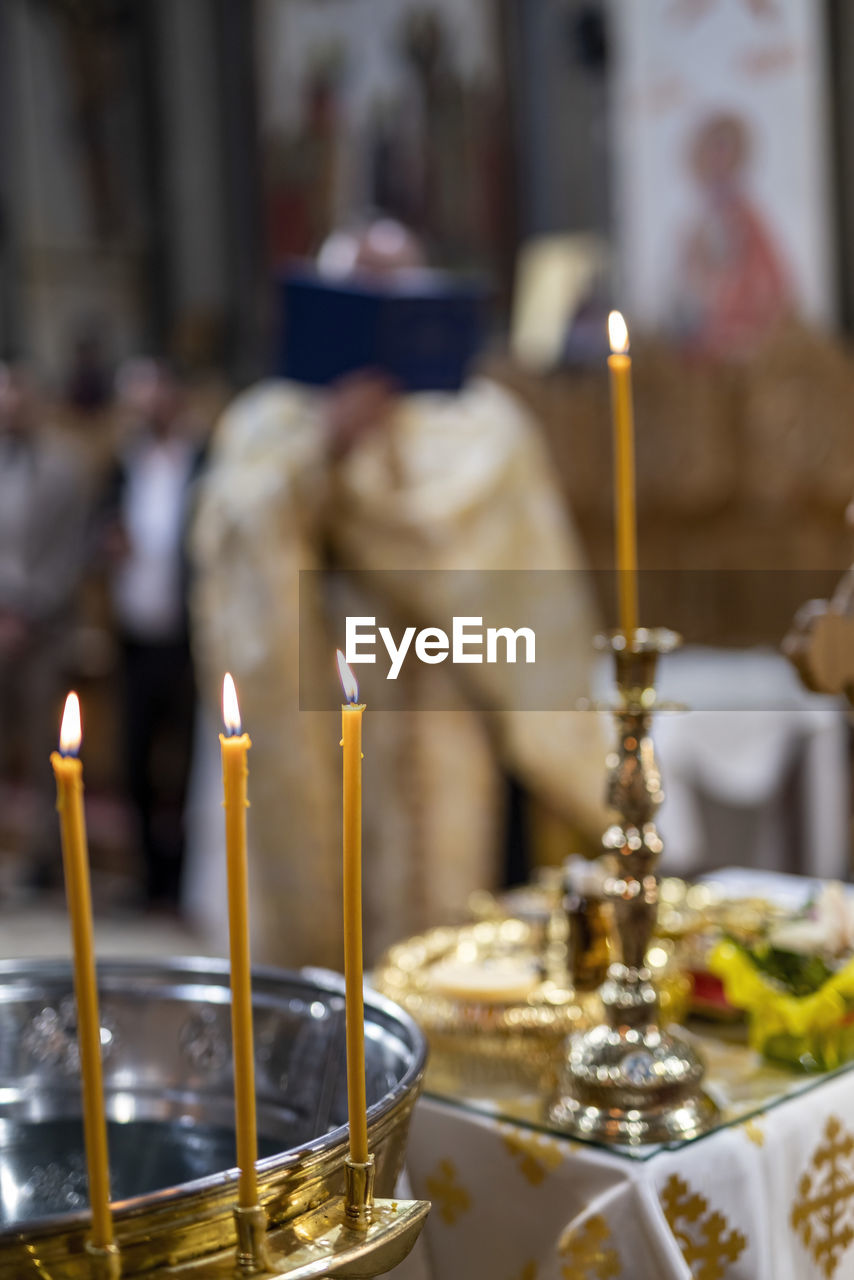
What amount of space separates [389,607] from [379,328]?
0.52 m

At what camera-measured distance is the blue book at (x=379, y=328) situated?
8.94 ft

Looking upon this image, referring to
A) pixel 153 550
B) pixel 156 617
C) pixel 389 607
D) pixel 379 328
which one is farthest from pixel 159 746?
pixel 379 328

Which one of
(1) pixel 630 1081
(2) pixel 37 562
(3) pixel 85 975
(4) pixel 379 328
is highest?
(4) pixel 379 328

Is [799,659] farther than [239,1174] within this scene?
Yes

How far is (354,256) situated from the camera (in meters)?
2.94

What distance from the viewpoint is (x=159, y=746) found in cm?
515

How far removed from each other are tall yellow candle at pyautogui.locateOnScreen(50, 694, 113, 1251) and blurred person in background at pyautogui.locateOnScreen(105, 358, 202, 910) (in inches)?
172

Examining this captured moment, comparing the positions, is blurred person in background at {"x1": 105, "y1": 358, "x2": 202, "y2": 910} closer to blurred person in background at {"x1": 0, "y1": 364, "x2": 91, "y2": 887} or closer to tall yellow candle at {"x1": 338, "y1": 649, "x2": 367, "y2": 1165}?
blurred person in background at {"x1": 0, "y1": 364, "x2": 91, "y2": 887}

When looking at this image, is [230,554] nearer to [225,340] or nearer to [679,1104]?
[679,1104]

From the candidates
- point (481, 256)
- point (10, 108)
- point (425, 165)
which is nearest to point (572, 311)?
point (481, 256)

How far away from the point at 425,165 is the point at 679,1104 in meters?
7.13

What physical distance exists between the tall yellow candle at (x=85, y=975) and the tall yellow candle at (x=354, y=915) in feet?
0.38


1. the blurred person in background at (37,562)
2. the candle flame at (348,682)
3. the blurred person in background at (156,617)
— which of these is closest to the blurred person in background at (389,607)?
the blurred person in background at (156,617)

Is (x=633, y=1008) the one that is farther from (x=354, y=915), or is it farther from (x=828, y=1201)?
(x=354, y=915)
